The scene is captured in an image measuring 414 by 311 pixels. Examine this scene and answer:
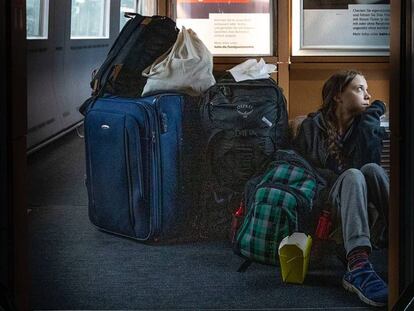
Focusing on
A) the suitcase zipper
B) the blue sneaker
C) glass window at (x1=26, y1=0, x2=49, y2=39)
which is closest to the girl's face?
the blue sneaker

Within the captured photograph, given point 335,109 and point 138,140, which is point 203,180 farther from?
point 335,109

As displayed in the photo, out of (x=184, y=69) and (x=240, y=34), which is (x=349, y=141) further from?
(x=184, y=69)

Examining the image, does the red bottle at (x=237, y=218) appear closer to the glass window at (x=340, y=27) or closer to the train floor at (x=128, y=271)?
the train floor at (x=128, y=271)

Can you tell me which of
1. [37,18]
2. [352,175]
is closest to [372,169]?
[352,175]

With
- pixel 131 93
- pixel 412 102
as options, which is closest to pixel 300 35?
pixel 412 102

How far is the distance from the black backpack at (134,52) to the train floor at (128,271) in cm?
32

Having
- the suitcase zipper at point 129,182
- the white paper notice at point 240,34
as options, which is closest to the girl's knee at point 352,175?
the white paper notice at point 240,34

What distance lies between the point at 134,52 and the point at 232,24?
452mm

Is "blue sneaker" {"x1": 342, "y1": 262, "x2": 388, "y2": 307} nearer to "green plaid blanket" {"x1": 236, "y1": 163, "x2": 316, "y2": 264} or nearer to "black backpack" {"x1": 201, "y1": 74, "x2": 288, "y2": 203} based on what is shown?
"green plaid blanket" {"x1": 236, "y1": 163, "x2": 316, "y2": 264}

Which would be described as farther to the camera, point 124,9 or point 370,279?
point 370,279

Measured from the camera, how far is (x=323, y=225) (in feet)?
11.4

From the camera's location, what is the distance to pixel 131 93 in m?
3.42

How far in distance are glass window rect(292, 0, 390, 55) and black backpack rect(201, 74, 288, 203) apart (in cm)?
27

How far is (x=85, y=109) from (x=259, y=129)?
0.77m
